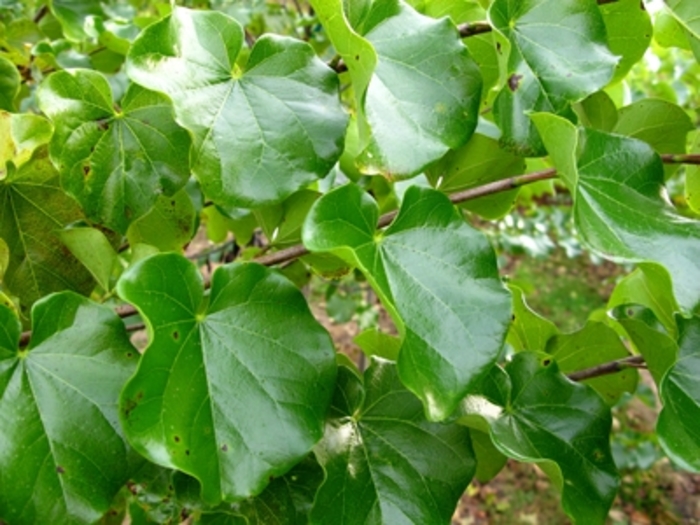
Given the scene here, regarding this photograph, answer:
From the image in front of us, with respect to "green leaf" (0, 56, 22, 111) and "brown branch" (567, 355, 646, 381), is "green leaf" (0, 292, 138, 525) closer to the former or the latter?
"green leaf" (0, 56, 22, 111)

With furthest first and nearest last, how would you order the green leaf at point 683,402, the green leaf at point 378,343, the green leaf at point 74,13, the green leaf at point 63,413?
the green leaf at point 74,13 → the green leaf at point 378,343 → the green leaf at point 683,402 → the green leaf at point 63,413

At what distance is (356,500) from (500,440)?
0.50 ft

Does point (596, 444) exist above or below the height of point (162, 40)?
below

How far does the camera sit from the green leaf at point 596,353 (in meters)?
0.79

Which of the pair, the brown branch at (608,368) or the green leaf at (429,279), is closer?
the green leaf at (429,279)

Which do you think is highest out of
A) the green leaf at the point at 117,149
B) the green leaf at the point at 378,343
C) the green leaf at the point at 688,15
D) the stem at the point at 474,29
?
the stem at the point at 474,29

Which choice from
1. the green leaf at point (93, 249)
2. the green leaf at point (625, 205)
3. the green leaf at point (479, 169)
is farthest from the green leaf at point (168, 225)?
the green leaf at point (625, 205)

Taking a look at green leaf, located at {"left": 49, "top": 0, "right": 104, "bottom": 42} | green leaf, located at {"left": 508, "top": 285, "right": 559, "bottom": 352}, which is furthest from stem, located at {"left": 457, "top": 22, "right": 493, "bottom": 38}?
green leaf, located at {"left": 49, "top": 0, "right": 104, "bottom": 42}

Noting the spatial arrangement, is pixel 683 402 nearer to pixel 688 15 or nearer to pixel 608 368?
pixel 608 368

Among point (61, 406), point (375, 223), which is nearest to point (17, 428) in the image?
point (61, 406)

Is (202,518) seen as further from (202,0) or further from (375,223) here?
(202,0)

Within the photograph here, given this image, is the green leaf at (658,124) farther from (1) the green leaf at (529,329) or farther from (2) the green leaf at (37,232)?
(2) the green leaf at (37,232)

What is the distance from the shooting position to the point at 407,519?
0.62 m

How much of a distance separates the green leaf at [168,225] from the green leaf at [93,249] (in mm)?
64
